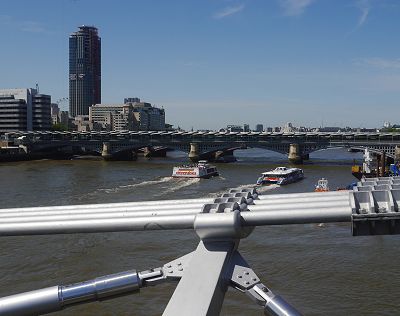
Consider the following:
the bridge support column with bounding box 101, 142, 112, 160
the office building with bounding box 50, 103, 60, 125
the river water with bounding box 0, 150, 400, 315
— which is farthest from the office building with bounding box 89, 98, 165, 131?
the river water with bounding box 0, 150, 400, 315

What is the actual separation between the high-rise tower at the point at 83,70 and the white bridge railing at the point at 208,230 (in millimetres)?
168198

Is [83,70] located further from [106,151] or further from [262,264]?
[262,264]

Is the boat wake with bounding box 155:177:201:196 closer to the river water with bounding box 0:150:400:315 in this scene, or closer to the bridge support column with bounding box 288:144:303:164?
the river water with bounding box 0:150:400:315

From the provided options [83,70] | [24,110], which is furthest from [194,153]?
[83,70]

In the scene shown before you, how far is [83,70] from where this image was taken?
170000 millimetres

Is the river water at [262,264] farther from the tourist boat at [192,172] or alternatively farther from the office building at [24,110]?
the office building at [24,110]

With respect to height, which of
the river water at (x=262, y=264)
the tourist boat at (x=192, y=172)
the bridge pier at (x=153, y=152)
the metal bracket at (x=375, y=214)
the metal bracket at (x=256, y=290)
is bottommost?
the bridge pier at (x=153, y=152)

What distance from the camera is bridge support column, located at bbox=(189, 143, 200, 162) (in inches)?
1876

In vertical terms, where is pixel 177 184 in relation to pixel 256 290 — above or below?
below

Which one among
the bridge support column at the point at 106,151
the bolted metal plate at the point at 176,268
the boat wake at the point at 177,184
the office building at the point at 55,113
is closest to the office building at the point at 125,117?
the office building at the point at 55,113

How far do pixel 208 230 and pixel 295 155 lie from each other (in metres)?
41.3

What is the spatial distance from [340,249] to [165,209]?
8998mm

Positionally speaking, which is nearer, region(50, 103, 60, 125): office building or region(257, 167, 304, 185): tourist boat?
region(257, 167, 304, 185): tourist boat

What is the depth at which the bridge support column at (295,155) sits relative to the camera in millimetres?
43531
